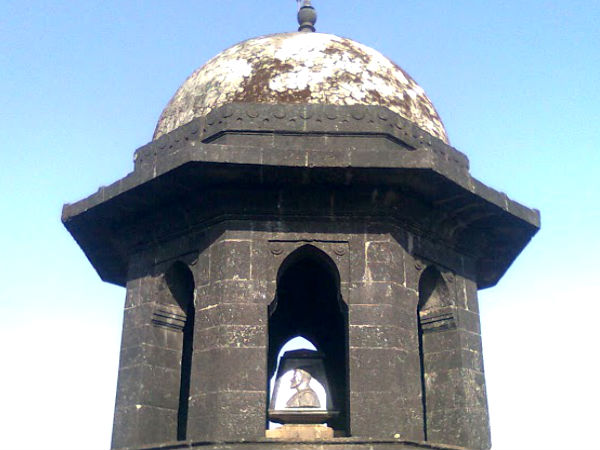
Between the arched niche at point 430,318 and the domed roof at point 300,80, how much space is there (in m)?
1.71

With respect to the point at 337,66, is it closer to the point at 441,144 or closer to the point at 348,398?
the point at 441,144

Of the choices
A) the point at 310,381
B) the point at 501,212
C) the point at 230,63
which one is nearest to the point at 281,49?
the point at 230,63

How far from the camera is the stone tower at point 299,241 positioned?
834 cm

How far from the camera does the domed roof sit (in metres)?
9.48

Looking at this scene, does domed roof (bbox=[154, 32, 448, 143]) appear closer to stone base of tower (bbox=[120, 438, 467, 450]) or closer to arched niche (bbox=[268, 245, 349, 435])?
arched niche (bbox=[268, 245, 349, 435])

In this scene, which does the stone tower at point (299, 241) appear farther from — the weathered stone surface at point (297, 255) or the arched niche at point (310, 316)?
the arched niche at point (310, 316)

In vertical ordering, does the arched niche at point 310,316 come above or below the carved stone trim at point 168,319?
above

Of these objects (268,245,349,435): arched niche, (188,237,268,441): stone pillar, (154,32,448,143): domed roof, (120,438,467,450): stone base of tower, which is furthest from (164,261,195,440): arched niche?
(120,438,467,450): stone base of tower

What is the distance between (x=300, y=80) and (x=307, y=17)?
1905 millimetres

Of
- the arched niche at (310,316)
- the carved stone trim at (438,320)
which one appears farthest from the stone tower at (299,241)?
the arched niche at (310,316)

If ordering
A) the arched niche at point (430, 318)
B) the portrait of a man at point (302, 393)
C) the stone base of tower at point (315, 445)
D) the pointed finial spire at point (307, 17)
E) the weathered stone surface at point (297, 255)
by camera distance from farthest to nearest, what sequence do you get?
the pointed finial spire at point (307, 17) < the arched niche at point (430, 318) < the portrait of a man at point (302, 393) < the weathered stone surface at point (297, 255) < the stone base of tower at point (315, 445)

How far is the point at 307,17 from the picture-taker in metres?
11.1

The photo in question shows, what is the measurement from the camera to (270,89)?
9453 mm

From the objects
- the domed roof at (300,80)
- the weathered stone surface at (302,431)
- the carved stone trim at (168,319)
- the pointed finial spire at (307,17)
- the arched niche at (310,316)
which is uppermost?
the pointed finial spire at (307,17)
